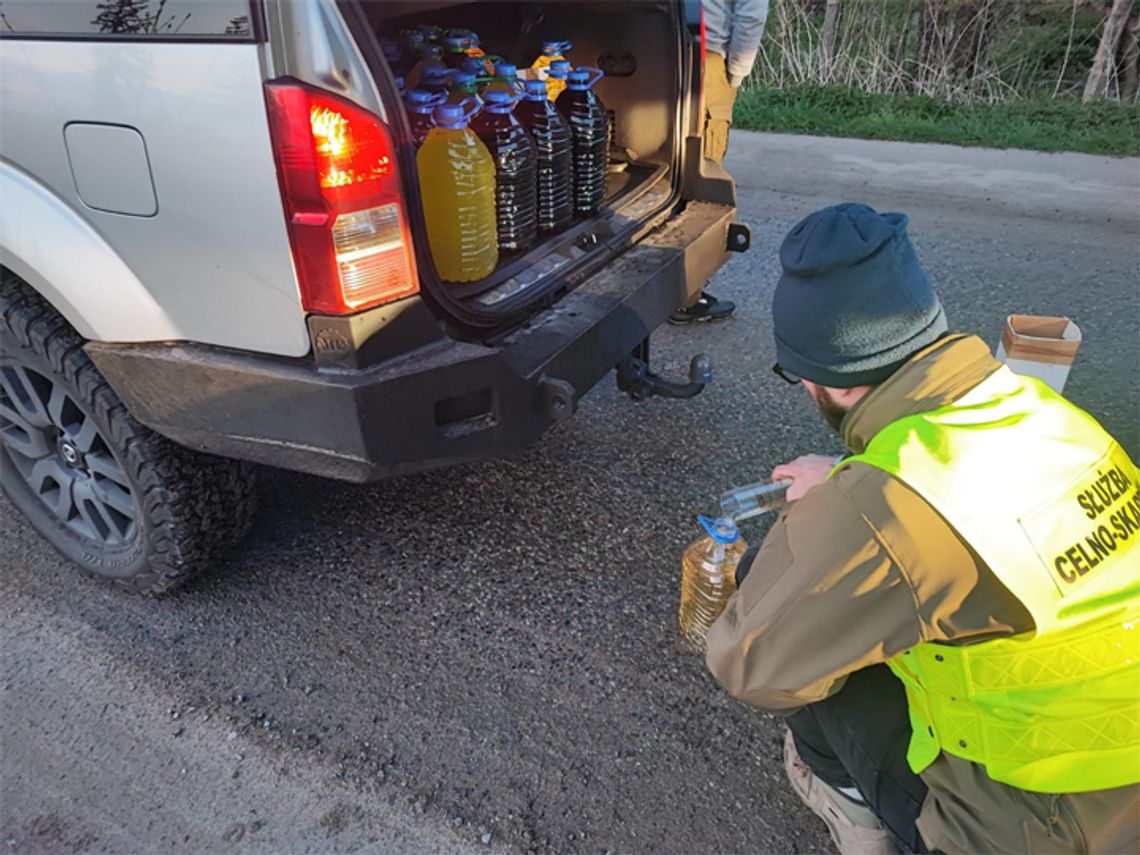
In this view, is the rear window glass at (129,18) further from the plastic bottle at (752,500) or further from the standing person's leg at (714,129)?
the standing person's leg at (714,129)

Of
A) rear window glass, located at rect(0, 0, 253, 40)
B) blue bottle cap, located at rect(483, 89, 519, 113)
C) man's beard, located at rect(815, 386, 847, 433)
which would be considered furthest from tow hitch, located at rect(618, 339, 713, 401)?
rear window glass, located at rect(0, 0, 253, 40)

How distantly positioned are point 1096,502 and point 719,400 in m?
2.43

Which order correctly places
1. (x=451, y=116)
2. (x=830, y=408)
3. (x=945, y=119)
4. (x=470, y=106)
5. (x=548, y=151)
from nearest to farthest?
(x=830, y=408), (x=451, y=116), (x=470, y=106), (x=548, y=151), (x=945, y=119)

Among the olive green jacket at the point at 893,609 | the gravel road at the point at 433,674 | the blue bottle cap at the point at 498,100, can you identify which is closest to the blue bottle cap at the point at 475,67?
the blue bottle cap at the point at 498,100

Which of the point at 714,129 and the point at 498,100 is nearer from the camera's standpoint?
the point at 498,100

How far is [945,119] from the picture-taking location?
8.34 metres

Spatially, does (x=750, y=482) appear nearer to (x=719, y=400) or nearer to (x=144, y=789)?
(x=719, y=400)

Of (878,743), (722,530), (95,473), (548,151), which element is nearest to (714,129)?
(548,151)

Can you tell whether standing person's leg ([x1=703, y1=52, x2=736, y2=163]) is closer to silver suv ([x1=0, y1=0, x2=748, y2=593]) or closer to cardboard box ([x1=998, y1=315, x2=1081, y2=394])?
cardboard box ([x1=998, y1=315, x2=1081, y2=394])

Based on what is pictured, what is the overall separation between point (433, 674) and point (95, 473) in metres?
1.22

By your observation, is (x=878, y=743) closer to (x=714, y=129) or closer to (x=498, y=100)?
(x=498, y=100)

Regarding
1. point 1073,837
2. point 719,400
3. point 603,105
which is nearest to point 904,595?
point 1073,837

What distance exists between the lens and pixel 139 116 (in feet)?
6.42

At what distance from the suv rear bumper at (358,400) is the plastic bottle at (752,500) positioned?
1.67ft
